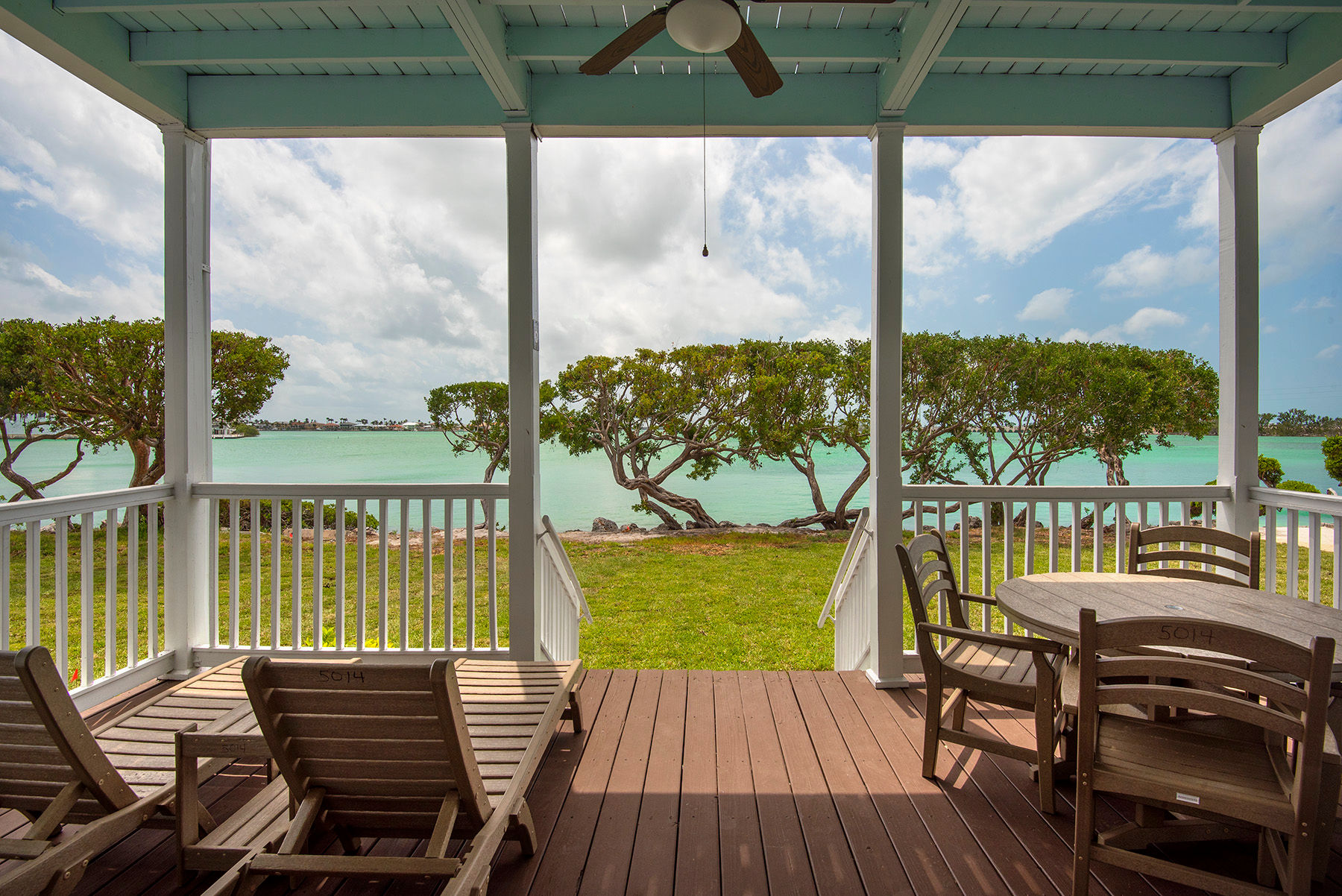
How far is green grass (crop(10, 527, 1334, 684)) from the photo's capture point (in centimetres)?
661

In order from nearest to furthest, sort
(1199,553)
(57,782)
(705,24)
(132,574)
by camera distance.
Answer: (57,782) < (705,24) < (1199,553) < (132,574)

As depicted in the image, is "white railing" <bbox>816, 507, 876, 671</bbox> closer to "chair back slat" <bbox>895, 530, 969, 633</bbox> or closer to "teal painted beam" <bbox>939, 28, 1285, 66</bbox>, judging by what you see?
"chair back slat" <bbox>895, 530, 969, 633</bbox>

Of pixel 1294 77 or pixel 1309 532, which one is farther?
pixel 1294 77

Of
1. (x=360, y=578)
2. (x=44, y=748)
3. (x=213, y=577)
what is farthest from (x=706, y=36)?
(x=213, y=577)

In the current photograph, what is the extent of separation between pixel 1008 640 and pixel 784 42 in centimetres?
281

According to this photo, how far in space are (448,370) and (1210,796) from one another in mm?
6614

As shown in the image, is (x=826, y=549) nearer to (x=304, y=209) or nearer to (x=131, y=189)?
(x=304, y=209)

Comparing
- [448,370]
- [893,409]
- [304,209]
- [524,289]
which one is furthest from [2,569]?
[304,209]

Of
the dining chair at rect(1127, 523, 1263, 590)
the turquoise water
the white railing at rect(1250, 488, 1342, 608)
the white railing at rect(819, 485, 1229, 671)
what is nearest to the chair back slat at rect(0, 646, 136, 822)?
the turquoise water

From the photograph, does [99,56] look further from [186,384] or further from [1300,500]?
[1300,500]

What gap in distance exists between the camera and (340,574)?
3.42 m

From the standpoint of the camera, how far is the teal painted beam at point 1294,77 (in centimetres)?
277

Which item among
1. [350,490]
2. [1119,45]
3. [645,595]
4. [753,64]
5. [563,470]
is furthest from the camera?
[563,470]

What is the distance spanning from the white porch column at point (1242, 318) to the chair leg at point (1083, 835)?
8.59 feet
